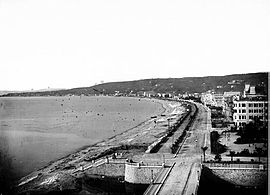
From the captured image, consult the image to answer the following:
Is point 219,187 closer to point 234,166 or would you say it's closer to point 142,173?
point 234,166

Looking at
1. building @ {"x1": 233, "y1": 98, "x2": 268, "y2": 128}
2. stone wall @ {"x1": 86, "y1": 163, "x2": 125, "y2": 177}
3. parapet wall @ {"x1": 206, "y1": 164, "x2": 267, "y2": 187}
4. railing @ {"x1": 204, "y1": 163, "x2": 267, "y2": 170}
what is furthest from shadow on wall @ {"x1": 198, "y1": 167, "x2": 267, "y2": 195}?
building @ {"x1": 233, "y1": 98, "x2": 268, "y2": 128}

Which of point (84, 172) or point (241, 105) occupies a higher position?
point (241, 105)

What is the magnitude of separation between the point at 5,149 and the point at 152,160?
2017 centimetres

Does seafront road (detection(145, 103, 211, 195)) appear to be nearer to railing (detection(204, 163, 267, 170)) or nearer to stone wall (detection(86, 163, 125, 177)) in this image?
railing (detection(204, 163, 267, 170))

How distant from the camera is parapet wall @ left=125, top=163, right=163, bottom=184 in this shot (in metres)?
24.2

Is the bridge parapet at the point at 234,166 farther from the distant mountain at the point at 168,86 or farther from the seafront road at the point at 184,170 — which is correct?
the distant mountain at the point at 168,86

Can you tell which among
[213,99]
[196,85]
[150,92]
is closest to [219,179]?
[213,99]

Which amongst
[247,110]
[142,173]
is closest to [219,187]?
[142,173]

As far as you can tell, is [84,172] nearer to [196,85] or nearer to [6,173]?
[6,173]

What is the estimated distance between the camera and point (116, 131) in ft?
191

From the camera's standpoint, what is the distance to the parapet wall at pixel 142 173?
24.2 metres

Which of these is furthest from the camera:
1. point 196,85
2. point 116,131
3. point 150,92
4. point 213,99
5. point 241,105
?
point 150,92

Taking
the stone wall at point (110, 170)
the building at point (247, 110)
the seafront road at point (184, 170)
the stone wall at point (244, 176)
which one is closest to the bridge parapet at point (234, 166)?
the stone wall at point (244, 176)

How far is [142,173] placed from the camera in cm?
2447
